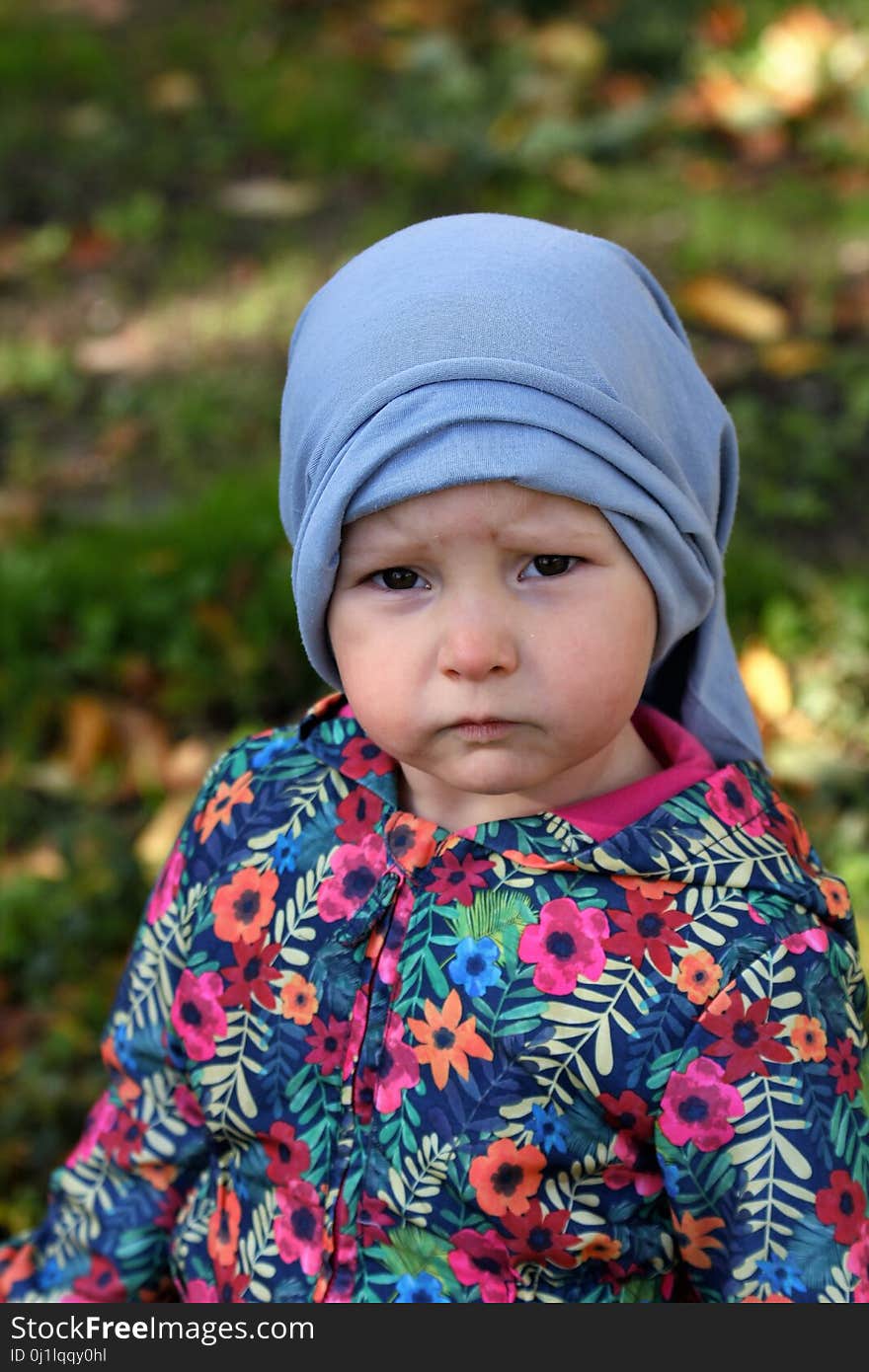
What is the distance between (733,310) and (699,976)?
280cm

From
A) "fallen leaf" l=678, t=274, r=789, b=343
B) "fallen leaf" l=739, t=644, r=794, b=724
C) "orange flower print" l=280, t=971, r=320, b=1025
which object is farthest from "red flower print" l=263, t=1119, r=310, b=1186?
"fallen leaf" l=678, t=274, r=789, b=343

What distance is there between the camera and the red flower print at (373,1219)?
1.77 m

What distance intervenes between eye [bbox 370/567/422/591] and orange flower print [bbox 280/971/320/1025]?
49 cm

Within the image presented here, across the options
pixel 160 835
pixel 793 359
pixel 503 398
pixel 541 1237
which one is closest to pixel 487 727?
pixel 503 398

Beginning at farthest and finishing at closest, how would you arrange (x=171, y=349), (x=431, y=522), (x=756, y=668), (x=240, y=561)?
(x=171, y=349) < (x=240, y=561) < (x=756, y=668) < (x=431, y=522)

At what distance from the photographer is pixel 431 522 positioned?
154cm

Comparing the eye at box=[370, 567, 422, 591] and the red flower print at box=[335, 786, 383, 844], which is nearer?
the eye at box=[370, 567, 422, 591]

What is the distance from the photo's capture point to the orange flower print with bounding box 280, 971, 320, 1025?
5.98 feet

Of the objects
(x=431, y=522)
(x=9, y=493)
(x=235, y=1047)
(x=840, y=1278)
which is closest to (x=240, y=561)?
(x=9, y=493)

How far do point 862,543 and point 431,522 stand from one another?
2229 millimetres

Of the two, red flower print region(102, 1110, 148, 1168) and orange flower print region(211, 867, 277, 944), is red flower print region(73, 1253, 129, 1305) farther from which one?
orange flower print region(211, 867, 277, 944)

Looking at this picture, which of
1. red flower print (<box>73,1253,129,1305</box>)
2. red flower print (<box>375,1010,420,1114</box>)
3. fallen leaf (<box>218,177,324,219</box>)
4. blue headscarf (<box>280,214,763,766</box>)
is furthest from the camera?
fallen leaf (<box>218,177,324,219</box>)

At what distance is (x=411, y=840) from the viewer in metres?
1.77

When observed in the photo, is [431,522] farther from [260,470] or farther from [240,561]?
[260,470]
